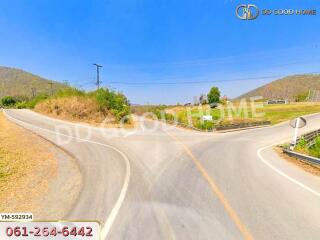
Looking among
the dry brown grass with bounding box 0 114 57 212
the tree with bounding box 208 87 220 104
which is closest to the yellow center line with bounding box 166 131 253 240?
the dry brown grass with bounding box 0 114 57 212

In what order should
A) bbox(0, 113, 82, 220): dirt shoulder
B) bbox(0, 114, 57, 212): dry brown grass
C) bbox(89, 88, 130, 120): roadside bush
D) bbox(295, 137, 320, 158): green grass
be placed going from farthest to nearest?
1. bbox(89, 88, 130, 120): roadside bush
2. bbox(295, 137, 320, 158): green grass
3. bbox(0, 114, 57, 212): dry brown grass
4. bbox(0, 113, 82, 220): dirt shoulder

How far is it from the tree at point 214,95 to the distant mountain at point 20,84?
86099mm

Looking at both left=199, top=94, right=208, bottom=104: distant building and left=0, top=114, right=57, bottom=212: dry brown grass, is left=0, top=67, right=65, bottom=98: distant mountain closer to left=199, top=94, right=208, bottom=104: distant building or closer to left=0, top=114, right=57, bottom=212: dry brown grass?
left=199, top=94, right=208, bottom=104: distant building

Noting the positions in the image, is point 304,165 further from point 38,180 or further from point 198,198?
point 38,180

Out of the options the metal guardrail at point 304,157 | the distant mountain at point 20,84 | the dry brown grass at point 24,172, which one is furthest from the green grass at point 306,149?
the distant mountain at point 20,84

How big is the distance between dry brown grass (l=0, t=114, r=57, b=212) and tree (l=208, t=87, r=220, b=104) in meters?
82.6

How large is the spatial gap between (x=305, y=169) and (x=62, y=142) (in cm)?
1582

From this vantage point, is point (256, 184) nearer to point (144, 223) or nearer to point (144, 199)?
point (144, 199)

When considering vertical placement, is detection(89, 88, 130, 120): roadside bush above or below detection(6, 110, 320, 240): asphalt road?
above

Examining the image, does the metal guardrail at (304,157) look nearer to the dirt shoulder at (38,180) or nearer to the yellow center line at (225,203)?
the yellow center line at (225,203)

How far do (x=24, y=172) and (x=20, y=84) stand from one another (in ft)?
588

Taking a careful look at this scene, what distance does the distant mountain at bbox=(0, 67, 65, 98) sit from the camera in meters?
150

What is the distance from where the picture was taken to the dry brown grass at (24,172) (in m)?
8.19

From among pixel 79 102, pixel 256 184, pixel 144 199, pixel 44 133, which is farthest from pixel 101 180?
pixel 79 102
